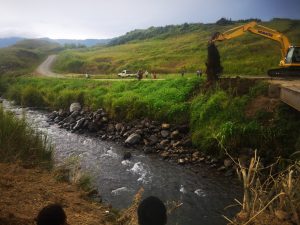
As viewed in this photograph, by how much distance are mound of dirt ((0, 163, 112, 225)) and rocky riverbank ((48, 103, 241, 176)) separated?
815cm

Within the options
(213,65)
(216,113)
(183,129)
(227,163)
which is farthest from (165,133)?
(213,65)

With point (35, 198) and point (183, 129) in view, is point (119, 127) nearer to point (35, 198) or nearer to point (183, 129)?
point (183, 129)

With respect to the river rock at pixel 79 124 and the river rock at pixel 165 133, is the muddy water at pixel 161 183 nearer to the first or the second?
the river rock at pixel 165 133

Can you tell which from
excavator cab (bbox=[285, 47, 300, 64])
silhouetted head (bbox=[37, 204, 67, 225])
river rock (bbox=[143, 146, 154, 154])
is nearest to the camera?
silhouetted head (bbox=[37, 204, 67, 225])

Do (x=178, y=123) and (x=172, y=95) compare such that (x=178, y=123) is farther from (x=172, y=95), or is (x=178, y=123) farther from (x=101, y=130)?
(x=101, y=130)

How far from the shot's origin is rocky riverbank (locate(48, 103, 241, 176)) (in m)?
19.3

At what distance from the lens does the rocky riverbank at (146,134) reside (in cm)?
1934

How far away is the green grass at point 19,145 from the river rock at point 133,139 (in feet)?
29.4

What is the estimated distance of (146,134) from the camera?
932 inches

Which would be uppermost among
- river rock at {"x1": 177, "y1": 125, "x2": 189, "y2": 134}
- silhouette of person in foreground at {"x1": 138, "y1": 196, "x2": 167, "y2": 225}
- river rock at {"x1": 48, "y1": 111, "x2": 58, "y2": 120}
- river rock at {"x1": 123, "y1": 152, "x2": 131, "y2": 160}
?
silhouette of person in foreground at {"x1": 138, "y1": 196, "x2": 167, "y2": 225}

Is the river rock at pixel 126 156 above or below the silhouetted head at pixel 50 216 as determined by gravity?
below

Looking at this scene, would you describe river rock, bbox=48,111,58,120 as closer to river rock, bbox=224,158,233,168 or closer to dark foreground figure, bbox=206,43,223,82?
dark foreground figure, bbox=206,43,223,82

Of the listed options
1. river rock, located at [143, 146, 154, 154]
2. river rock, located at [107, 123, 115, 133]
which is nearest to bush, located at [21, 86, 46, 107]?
river rock, located at [107, 123, 115, 133]

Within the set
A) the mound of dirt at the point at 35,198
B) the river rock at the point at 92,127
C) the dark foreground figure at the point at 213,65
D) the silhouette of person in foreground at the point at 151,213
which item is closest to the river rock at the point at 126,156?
the river rock at the point at 92,127
